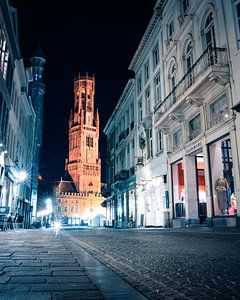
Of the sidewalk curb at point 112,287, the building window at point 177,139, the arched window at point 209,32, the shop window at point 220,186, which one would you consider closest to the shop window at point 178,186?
the building window at point 177,139

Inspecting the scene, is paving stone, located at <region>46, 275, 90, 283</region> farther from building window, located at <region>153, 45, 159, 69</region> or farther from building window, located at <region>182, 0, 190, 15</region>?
building window, located at <region>153, 45, 159, 69</region>

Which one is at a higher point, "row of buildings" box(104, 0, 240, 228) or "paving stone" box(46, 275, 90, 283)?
"row of buildings" box(104, 0, 240, 228)

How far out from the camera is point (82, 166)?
12219 cm

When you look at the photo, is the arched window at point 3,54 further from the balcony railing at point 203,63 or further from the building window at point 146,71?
the balcony railing at point 203,63

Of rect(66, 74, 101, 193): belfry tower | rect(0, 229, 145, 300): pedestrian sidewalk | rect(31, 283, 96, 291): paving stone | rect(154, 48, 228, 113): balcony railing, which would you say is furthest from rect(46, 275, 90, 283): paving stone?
rect(66, 74, 101, 193): belfry tower

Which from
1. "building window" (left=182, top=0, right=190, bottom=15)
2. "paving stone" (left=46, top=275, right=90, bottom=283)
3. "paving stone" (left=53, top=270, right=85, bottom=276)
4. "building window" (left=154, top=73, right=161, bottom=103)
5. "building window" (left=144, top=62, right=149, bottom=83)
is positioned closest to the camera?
"paving stone" (left=46, top=275, right=90, bottom=283)

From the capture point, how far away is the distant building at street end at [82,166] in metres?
111

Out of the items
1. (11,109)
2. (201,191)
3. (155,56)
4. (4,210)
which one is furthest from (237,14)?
(11,109)

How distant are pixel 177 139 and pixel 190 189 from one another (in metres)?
4.03

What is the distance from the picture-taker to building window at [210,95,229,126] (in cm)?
1504

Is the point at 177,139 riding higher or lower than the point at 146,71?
lower

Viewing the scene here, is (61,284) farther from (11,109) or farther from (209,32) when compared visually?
(11,109)

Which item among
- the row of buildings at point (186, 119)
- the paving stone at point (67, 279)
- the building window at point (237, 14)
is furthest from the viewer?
the row of buildings at point (186, 119)

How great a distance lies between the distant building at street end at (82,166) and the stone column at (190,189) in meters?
92.0
